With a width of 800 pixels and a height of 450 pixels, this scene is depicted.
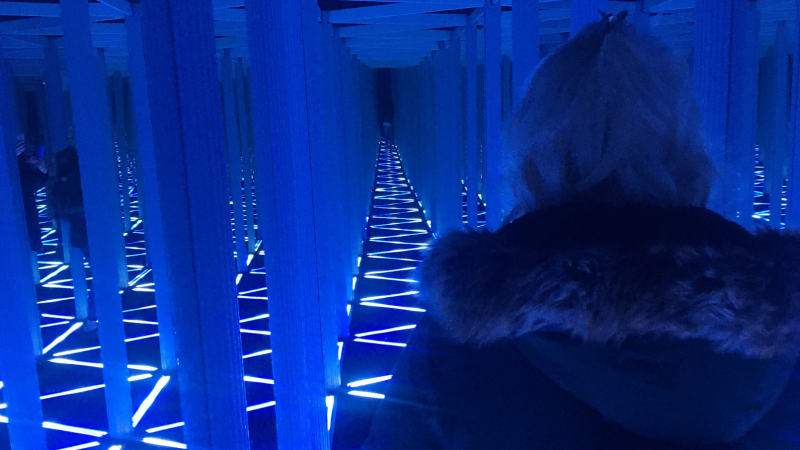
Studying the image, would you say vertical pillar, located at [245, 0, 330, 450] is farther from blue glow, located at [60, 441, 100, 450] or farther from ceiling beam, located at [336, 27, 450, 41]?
ceiling beam, located at [336, 27, 450, 41]

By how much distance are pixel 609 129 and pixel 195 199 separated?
140 cm

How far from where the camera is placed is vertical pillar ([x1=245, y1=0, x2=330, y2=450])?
233cm

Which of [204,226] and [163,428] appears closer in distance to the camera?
[204,226]

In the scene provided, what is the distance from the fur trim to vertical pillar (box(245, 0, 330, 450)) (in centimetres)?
148

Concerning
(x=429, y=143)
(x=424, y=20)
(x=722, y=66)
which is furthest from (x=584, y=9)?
(x=429, y=143)

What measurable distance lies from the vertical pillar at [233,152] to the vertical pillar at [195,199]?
198 inches

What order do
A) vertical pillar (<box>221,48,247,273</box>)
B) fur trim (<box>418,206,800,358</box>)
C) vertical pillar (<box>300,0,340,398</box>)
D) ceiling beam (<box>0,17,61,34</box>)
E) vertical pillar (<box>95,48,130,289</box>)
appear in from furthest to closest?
1. vertical pillar (<box>221,48,247,273</box>)
2. ceiling beam (<box>0,17,61,34</box>)
3. vertical pillar (<box>95,48,130,289</box>)
4. vertical pillar (<box>300,0,340,398</box>)
5. fur trim (<box>418,206,800,358</box>)

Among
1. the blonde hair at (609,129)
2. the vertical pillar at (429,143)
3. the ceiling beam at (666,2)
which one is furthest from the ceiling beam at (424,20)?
the blonde hair at (609,129)

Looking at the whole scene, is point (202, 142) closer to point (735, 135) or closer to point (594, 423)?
point (594, 423)

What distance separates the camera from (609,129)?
1127 mm

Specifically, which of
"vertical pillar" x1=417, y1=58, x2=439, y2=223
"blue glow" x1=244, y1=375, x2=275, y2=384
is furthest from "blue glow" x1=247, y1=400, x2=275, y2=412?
"vertical pillar" x1=417, y1=58, x2=439, y2=223

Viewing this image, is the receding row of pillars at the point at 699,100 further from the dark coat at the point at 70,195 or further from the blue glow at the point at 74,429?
the dark coat at the point at 70,195

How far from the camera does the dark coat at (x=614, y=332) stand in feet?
2.99

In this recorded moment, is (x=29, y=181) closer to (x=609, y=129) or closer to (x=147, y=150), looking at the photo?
(x=147, y=150)
